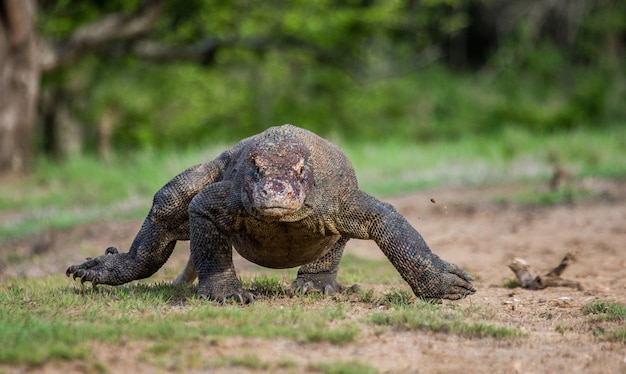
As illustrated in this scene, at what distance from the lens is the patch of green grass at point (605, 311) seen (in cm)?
516

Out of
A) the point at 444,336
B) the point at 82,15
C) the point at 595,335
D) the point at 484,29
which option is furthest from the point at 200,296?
the point at 484,29

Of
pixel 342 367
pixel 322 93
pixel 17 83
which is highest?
pixel 322 93

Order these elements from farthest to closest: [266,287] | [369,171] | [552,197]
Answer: [369,171], [552,197], [266,287]

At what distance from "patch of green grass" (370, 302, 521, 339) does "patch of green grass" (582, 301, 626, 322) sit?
73cm

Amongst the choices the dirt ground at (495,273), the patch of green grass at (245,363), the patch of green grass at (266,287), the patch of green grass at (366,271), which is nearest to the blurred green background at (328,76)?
the dirt ground at (495,273)

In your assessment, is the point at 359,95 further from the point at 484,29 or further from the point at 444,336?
the point at 444,336

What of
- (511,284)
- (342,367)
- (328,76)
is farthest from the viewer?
(328,76)

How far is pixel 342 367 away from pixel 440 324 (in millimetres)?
896

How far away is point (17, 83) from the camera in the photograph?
1545cm

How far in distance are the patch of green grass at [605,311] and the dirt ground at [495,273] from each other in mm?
78

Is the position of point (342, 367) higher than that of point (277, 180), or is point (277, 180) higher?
point (277, 180)

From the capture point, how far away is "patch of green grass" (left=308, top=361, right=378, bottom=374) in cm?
390

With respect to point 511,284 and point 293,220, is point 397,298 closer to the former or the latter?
point 293,220

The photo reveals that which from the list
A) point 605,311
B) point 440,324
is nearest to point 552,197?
point 605,311
